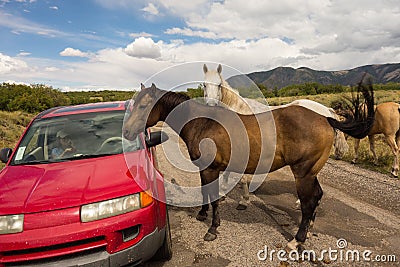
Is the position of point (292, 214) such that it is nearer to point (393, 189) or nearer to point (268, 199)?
point (268, 199)

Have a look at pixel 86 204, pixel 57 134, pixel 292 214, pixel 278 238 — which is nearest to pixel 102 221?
pixel 86 204

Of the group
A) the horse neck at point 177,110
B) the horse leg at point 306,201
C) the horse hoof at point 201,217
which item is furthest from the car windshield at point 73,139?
the horse leg at point 306,201

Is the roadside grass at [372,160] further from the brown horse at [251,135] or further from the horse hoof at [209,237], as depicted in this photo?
the horse hoof at [209,237]

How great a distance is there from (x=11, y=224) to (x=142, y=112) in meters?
2.03

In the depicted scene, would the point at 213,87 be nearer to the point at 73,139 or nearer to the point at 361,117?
the point at 361,117

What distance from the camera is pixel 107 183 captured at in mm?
2619

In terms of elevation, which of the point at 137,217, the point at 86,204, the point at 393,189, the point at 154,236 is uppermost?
the point at 86,204

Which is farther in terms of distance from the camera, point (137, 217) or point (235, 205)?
point (235, 205)

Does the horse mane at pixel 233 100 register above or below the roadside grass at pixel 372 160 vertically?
above

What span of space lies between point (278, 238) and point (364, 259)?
3.46 ft

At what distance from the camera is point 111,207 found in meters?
2.45

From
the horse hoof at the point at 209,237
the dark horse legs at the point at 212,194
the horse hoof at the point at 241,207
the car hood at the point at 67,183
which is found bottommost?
the horse hoof at the point at 241,207

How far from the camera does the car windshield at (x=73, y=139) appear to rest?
3.36 meters

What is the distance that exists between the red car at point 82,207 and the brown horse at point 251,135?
710 mm
